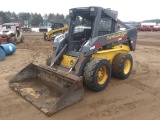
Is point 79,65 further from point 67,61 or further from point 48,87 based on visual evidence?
point 48,87

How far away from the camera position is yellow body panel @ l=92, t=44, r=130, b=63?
560 cm

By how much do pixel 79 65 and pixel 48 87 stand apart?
1.03 metres

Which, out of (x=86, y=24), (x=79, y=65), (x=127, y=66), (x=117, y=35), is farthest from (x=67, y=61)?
(x=127, y=66)

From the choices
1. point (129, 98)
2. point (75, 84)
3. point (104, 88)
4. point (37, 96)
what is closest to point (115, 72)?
point (104, 88)

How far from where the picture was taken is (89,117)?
4031 mm

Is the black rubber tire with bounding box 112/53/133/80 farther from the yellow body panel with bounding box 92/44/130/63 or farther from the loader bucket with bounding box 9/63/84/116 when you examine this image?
the loader bucket with bounding box 9/63/84/116

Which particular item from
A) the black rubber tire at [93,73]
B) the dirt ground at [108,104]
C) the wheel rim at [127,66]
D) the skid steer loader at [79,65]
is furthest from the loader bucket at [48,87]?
the wheel rim at [127,66]

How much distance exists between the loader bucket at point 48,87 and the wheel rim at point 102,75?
917 mm

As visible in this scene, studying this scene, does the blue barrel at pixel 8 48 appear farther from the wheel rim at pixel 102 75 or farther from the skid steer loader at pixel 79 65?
the wheel rim at pixel 102 75

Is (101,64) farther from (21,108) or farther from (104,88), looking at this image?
(21,108)

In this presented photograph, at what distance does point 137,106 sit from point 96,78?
1.19 meters

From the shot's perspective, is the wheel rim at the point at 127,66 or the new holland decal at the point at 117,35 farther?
the wheel rim at the point at 127,66

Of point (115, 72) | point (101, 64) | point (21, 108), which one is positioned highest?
point (101, 64)

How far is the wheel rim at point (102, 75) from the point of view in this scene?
5.33 metres
